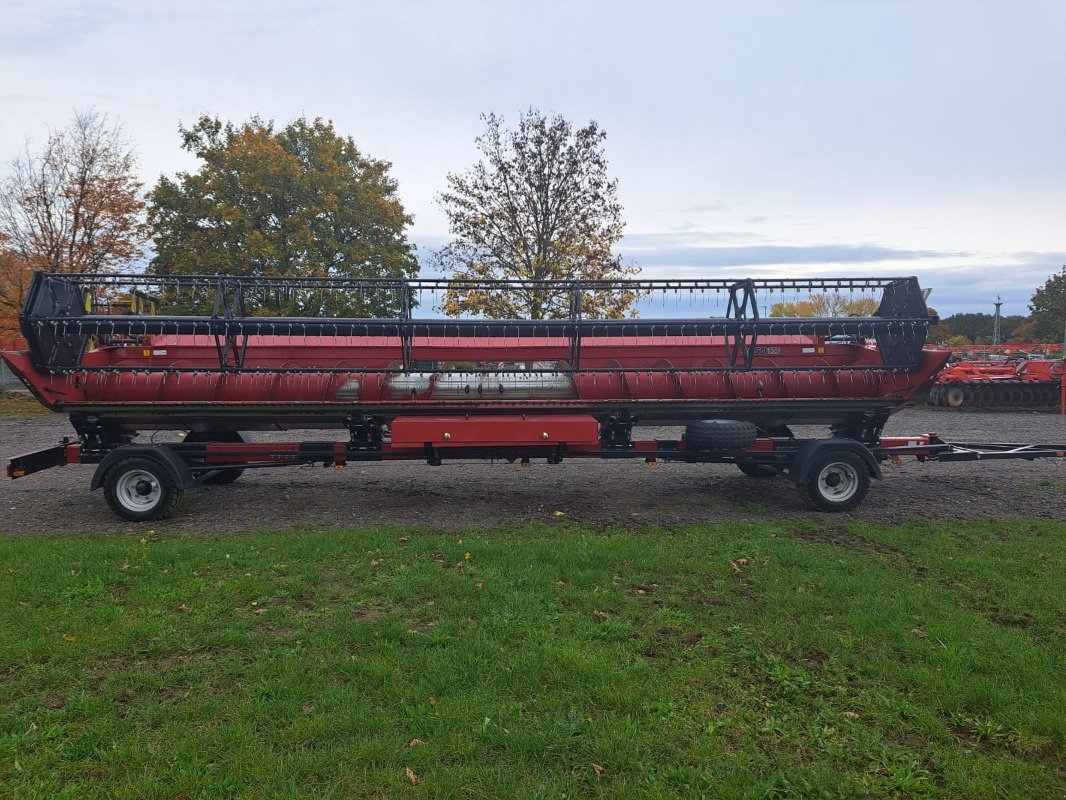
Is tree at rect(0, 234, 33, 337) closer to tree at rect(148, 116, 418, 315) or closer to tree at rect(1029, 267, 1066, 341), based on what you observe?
tree at rect(148, 116, 418, 315)

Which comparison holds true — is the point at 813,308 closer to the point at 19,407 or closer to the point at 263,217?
the point at 263,217

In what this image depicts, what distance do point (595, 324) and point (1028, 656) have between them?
5.04 metres

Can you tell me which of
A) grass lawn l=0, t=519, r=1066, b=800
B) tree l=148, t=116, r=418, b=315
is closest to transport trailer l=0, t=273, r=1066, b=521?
grass lawn l=0, t=519, r=1066, b=800

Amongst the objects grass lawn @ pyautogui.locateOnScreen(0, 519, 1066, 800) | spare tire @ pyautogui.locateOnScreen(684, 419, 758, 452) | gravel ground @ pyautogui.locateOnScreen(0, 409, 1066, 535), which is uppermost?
spare tire @ pyautogui.locateOnScreen(684, 419, 758, 452)

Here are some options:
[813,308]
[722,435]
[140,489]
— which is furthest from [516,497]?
[813,308]

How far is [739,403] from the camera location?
7.48 metres

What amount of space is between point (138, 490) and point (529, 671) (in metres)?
5.58

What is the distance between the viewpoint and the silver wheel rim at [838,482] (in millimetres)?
7449

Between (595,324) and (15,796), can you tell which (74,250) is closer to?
(595,324)

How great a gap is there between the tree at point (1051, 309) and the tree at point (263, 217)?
49.5 meters

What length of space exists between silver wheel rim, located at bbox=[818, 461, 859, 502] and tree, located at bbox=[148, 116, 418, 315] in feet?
51.0

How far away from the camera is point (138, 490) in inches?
280

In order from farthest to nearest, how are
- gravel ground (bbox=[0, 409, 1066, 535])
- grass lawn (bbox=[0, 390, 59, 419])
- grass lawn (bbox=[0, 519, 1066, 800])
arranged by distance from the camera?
grass lawn (bbox=[0, 390, 59, 419]) → gravel ground (bbox=[0, 409, 1066, 535]) → grass lawn (bbox=[0, 519, 1066, 800])

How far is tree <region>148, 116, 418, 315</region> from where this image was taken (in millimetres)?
21516
